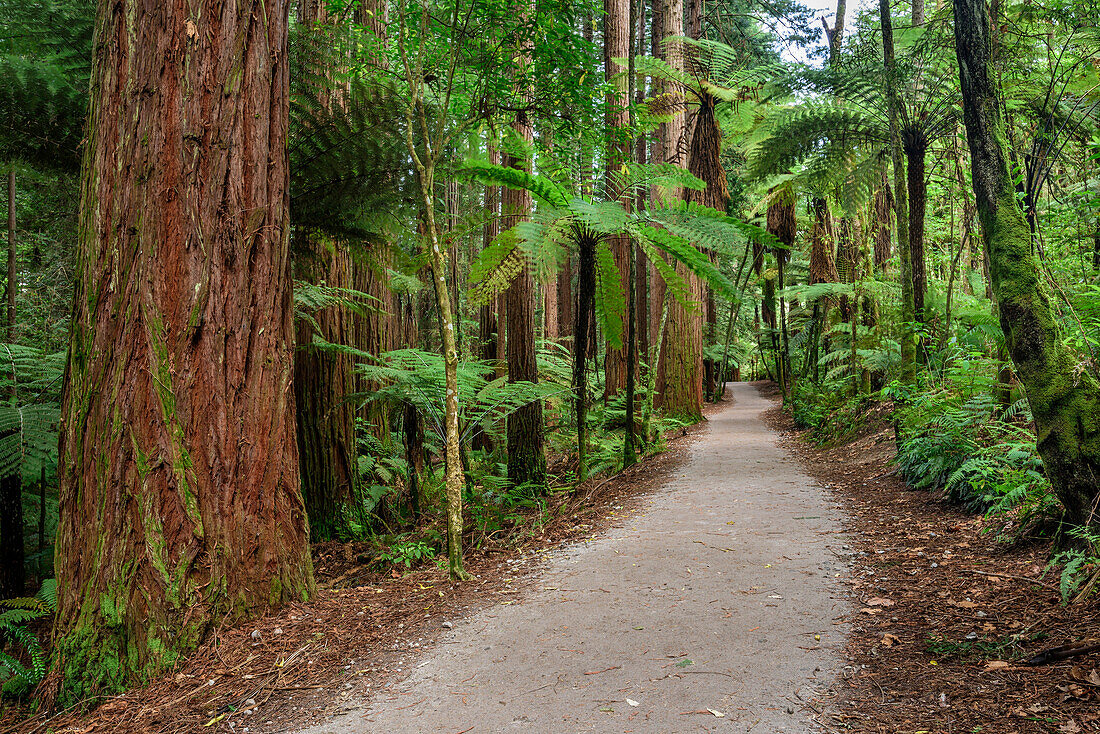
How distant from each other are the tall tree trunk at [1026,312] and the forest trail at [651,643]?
1271 millimetres

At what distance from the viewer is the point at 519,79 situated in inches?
211

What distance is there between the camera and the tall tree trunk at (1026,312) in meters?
2.90

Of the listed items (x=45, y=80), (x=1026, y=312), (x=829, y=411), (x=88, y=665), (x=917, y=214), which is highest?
(x=45, y=80)

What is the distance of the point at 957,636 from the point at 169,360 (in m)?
4.01

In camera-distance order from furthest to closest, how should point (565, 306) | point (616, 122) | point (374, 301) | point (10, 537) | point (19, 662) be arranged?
point (565, 306) < point (616, 122) < point (374, 301) < point (10, 537) < point (19, 662)

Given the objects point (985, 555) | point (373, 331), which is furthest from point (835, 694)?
point (373, 331)

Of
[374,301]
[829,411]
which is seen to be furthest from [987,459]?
[829,411]

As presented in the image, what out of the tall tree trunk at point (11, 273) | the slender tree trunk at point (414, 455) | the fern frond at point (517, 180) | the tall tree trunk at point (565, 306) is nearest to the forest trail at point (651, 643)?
the slender tree trunk at point (414, 455)

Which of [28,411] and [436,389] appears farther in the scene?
[436,389]

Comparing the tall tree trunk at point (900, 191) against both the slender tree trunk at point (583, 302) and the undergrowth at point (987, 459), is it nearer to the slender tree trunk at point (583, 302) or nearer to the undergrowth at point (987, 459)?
the undergrowth at point (987, 459)

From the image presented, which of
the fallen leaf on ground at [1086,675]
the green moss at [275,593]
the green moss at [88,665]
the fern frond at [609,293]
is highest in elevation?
the fern frond at [609,293]

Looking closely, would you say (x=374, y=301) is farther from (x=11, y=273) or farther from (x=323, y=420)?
(x=11, y=273)

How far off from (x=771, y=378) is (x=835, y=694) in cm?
2941

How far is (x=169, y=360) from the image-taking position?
3199 mm
